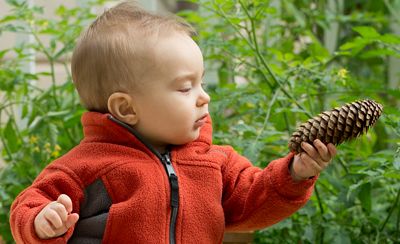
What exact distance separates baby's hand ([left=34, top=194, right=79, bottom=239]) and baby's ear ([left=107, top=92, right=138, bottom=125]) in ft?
0.66

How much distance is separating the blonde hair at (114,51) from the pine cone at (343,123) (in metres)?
0.27

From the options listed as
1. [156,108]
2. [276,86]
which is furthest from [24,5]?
[156,108]

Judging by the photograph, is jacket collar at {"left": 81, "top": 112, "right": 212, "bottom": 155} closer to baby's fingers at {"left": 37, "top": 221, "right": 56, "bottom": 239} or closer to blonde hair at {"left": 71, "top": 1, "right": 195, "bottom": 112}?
blonde hair at {"left": 71, "top": 1, "right": 195, "bottom": 112}

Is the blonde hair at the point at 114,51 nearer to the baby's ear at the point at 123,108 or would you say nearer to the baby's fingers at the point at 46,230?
the baby's ear at the point at 123,108

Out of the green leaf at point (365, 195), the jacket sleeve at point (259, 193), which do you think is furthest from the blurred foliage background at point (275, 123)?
the jacket sleeve at point (259, 193)

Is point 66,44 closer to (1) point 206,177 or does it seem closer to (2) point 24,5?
(2) point 24,5

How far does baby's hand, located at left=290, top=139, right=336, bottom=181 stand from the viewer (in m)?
1.17

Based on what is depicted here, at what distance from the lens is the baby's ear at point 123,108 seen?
1255 millimetres

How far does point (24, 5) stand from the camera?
72.4 inches

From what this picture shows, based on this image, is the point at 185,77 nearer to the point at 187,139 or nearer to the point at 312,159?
the point at 187,139

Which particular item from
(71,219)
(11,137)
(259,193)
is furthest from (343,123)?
(11,137)

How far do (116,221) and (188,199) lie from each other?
0.39 ft

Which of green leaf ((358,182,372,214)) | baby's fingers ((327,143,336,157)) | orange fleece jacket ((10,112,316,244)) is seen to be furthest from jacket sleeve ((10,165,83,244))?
green leaf ((358,182,372,214))

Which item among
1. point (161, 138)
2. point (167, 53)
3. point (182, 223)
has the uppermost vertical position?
point (167, 53)
